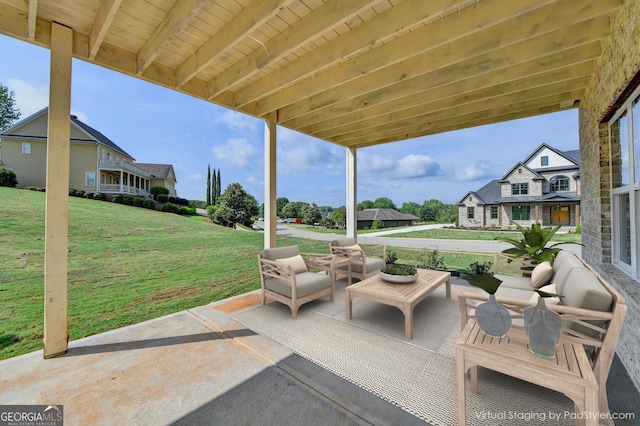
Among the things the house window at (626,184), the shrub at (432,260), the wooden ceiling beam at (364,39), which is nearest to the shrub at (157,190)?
the wooden ceiling beam at (364,39)

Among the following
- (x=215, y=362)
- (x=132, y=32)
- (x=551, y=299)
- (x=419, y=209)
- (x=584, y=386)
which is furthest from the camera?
(x=419, y=209)

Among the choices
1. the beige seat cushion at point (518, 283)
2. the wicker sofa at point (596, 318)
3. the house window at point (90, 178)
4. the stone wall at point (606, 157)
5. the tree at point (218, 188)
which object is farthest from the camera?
the tree at point (218, 188)

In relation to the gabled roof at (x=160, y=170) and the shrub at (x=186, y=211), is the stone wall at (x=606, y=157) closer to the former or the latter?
the gabled roof at (x=160, y=170)

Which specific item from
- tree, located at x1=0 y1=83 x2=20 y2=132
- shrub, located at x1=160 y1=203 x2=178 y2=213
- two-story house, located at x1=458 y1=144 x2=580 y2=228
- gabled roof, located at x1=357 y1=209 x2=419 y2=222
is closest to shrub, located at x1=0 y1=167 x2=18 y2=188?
tree, located at x1=0 y1=83 x2=20 y2=132

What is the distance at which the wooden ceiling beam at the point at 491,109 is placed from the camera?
3225mm

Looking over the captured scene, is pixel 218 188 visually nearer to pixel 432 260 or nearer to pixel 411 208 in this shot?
pixel 411 208

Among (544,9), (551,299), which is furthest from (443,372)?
(544,9)

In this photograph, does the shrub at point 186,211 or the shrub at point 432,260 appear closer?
the shrub at point 432,260

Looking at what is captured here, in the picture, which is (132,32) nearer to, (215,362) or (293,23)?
(293,23)

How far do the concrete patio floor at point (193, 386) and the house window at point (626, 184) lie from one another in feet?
3.48

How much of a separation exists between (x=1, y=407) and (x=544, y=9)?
16.5 feet

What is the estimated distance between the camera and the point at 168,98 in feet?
17.0

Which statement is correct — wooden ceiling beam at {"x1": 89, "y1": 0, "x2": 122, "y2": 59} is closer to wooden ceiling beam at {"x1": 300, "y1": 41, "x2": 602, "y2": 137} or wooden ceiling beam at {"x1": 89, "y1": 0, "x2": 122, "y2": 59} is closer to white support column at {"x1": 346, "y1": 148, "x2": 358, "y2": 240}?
wooden ceiling beam at {"x1": 300, "y1": 41, "x2": 602, "y2": 137}

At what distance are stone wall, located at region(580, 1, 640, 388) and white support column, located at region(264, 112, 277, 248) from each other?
3.81 metres
